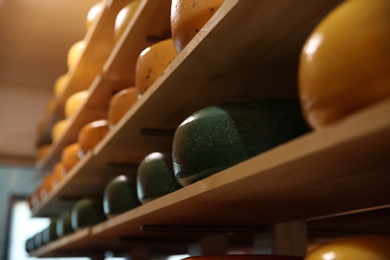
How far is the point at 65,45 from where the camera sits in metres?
3.20

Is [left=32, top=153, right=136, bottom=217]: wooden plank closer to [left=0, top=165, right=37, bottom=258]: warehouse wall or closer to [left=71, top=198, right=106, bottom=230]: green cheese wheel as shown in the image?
[left=71, top=198, right=106, bottom=230]: green cheese wheel

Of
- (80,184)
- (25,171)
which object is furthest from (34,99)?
(80,184)

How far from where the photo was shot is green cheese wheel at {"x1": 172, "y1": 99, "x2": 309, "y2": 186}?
763 mm

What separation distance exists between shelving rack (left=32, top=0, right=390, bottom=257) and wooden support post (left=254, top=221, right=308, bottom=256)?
4 cm

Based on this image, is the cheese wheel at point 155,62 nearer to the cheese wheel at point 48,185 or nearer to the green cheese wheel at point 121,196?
the green cheese wheel at point 121,196

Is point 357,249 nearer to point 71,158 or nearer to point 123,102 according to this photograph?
point 123,102

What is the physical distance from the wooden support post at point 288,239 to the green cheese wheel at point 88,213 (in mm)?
717

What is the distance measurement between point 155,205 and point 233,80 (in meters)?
0.28

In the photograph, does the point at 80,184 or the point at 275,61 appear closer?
the point at 275,61

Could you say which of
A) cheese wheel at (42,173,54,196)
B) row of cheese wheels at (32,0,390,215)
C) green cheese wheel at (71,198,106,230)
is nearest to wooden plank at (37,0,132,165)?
cheese wheel at (42,173,54,196)

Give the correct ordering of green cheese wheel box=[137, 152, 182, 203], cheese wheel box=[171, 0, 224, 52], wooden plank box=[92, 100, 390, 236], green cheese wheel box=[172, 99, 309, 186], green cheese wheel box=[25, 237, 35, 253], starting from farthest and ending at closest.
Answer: green cheese wheel box=[25, 237, 35, 253]
green cheese wheel box=[137, 152, 182, 203]
cheese wheel box=[171, 0, 224, 52]
green cheese wheel box=[172, 99, 309, 186]
wooden plank box=[92, 100, 390, 236]

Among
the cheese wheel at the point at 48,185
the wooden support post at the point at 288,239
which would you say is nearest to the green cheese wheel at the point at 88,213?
the wooden support post at the point at 288,239

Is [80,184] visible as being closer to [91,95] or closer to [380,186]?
[91,95]

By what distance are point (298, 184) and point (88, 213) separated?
1.24 meters
